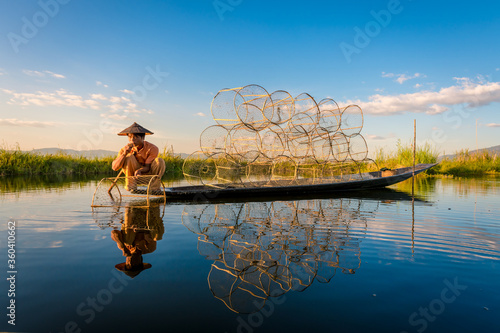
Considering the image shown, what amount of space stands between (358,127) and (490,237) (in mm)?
5813

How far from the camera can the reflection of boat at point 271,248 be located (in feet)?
7.47

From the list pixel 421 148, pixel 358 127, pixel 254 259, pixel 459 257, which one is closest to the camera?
pixel 254 259

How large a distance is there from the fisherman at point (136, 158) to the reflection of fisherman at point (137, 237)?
84 cm

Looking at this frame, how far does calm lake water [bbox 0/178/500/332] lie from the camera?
185 centimetres

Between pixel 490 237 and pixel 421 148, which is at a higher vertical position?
pixel 421 148

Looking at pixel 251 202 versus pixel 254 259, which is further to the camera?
pixel 251 202

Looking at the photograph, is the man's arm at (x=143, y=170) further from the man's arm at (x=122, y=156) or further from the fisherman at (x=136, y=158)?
the man's arm at (x=122, y=156)

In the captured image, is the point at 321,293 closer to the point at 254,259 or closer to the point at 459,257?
the point at 254,259

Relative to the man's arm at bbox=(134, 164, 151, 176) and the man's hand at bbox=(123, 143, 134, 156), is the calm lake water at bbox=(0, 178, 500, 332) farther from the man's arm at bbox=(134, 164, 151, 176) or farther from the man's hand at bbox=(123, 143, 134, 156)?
the man's hand at bbox=(123, 143, 134, 156)

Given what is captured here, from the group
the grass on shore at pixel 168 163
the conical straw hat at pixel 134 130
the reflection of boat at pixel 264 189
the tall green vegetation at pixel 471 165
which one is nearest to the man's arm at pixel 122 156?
the conical straw hat at pixel 134 130

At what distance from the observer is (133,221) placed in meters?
→ 4.50

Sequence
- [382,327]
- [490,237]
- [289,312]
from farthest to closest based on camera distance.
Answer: [490,237] → [289,312] → [382,327]

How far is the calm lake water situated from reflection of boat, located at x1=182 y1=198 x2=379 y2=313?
0.02 meters

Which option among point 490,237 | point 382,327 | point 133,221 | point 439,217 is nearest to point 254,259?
point 382,327
